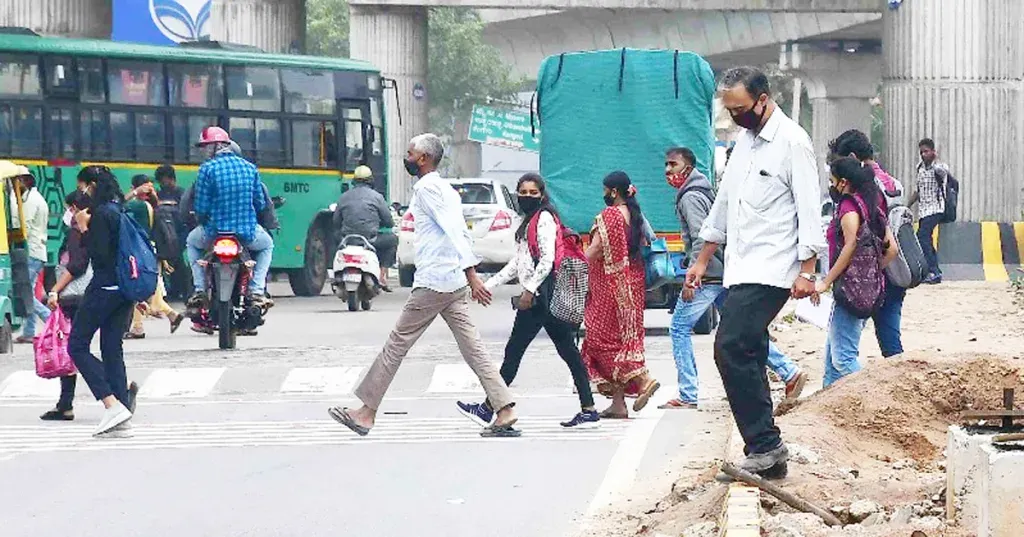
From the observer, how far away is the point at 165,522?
34.1ft

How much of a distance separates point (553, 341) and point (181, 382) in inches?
158

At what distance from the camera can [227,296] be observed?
1983 cm

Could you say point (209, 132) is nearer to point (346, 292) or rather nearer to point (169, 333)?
point (169, 333)

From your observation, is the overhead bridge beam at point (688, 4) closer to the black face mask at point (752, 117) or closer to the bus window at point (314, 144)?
the bus window at point (314, 144)

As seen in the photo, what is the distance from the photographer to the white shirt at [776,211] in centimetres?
1008

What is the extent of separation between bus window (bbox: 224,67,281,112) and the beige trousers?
17.3 meters

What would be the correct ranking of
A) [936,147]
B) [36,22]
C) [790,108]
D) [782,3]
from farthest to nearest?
[790,108] → [782,3] → [36,22] → [936,147]

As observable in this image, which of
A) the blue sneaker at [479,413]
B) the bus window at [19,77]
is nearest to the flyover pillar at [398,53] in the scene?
the bus window at [19,77]

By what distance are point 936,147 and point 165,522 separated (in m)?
22.1

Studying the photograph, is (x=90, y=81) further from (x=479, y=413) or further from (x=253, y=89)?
(x=479, y=413)

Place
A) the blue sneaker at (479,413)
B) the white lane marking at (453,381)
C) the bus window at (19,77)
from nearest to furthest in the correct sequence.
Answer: the blue sneaker at (479,413), the white lane marking at (453,381), the bus window at (19,77)

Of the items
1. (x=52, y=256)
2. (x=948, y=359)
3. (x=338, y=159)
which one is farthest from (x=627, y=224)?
(x=338, y=159)

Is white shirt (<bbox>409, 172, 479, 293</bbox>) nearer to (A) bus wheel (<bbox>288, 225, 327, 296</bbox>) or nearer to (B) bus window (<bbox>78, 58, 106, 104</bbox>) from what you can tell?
(B) bus window (<bbox>78, 58, 106, 104</bbox>)

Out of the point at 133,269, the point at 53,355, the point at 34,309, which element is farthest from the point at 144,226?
the point at 133,269
